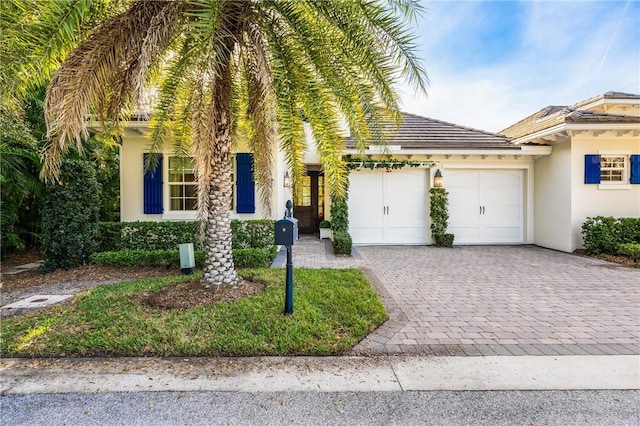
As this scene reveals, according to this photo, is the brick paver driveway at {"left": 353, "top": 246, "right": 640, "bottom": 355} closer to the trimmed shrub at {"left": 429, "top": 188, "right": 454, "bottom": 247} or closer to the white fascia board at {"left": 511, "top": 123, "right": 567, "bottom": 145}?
the trimmed shrub at {"left": 429, "top": 188, "right": 454, "bottom": 247}

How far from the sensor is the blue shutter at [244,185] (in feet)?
28.3

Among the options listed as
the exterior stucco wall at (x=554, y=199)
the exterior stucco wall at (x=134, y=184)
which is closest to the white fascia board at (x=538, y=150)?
the exterior stucco wall at (x=554, y=199)

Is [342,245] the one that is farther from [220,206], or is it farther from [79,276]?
[79,276]

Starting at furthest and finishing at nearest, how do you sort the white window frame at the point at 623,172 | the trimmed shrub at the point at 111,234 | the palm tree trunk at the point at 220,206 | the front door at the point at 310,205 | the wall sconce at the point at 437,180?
1. the front door at the point at 310,205
2. the wall sconce at the point at 437,180
3. the white window frame at the point at 623,172
4. the trimmed shrub at the point at 111,234
5. the palm tree trunk at the point at 220,206

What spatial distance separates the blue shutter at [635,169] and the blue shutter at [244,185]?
11.6 m

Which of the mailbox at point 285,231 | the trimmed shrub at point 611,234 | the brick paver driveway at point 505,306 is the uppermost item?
the mailbox at point 285,231

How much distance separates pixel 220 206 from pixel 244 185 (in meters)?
3.94

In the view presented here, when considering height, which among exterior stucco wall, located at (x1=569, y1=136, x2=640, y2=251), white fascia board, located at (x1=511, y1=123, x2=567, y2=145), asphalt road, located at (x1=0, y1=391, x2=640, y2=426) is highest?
white fascia board, located at (x1=511, y1=123, x2=567, y2=145)

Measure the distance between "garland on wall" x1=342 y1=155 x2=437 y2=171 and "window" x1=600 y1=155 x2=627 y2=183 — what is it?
16.4ft

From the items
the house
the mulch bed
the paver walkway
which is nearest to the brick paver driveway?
the paver walkway

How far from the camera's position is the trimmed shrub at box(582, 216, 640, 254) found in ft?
28.4

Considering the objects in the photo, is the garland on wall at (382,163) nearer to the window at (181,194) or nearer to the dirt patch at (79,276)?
the window at (181,194)

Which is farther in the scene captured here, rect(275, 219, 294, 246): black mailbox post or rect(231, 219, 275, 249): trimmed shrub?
rect(231, 219, 275, 249): trimmed shrub

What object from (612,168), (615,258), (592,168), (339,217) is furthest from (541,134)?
(339,217)
